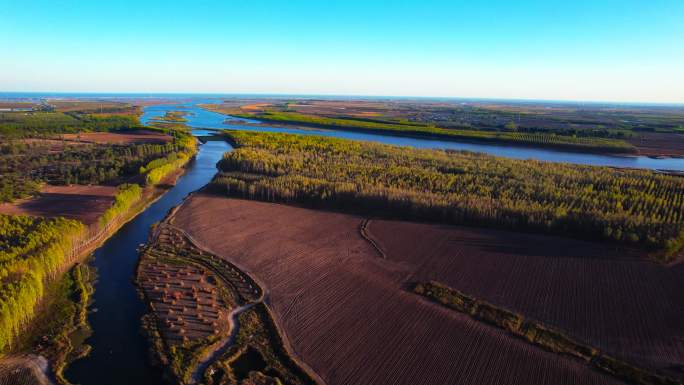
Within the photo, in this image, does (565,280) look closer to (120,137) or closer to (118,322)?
(118,322)

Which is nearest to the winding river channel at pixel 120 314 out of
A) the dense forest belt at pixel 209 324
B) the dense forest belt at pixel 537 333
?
the dense forest belt at pixel 209 324

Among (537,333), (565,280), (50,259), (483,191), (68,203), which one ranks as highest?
(483,191)

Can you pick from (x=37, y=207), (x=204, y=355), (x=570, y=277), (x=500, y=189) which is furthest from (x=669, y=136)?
(x=37, y=207)

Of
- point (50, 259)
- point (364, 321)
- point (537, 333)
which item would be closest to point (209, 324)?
point (364, 321)

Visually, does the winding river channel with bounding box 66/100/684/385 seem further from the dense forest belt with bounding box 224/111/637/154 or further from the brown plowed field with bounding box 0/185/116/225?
the dense forest belt with bounding box 224/111/637/154

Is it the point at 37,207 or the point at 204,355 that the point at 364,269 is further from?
the point at 37,207

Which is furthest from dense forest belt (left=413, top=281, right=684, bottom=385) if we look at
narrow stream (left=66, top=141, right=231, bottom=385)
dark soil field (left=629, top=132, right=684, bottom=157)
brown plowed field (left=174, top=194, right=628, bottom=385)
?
dark soil field (left=629, top=132, right=684, bottom=157)
